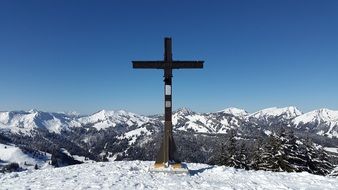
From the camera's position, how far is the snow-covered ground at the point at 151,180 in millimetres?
15484

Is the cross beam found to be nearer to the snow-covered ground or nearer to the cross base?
the cross base

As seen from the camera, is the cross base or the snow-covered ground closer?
the snow-covered ground

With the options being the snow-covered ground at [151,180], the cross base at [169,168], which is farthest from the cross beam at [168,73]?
the snow-covered ground at [151,180]

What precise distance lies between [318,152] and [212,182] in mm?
27793

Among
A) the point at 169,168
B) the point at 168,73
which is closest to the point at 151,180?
the point at 169,168

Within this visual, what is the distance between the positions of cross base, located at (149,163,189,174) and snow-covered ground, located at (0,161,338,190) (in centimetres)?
39

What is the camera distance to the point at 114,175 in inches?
698

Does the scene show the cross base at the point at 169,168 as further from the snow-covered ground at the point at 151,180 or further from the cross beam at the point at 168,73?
the cross beam at the point at 168,73

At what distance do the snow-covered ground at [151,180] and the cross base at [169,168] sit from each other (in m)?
0.39

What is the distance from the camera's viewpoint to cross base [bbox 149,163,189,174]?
19062 mm

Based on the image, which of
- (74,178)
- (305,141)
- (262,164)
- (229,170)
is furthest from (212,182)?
(305,141)

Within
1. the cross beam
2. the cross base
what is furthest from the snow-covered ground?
the cross beam

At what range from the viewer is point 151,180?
17.0m

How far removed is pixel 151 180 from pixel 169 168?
2544 millimetres
